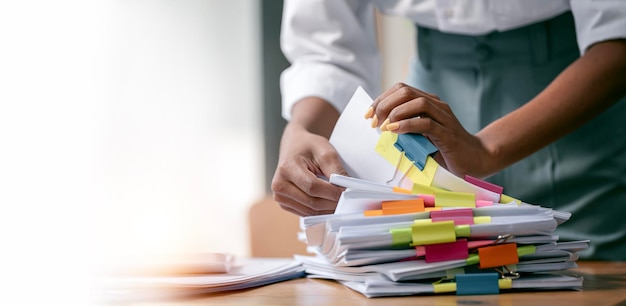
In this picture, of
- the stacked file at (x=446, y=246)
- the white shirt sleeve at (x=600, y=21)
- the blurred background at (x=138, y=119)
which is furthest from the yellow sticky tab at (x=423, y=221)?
the blurred background at (x=138, y=119)

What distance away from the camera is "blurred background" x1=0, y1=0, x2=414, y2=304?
2.53m

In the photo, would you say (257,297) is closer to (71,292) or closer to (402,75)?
(71,292)

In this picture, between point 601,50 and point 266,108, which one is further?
point 266,108

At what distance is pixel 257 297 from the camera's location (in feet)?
2.69

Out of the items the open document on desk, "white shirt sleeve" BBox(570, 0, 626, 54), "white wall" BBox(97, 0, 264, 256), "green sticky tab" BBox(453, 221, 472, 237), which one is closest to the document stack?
"green sticky tab" BBox(453, 221, 472, 237)

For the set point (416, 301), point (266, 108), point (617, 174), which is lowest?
point (416, 301)

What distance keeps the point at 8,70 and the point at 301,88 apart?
5.04 feet

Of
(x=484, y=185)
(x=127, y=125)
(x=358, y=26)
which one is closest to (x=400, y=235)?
(x=484, y=185)

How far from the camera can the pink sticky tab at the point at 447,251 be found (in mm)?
767

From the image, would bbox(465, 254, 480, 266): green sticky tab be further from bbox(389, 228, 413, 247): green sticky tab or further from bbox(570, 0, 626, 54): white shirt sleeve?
bbox(570, 0, 626, 54): white shirt sleeve

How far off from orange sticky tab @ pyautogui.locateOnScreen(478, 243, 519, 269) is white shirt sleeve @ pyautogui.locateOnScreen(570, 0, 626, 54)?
49 cm

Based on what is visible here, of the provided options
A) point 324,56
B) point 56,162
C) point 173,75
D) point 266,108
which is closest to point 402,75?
point 266,108

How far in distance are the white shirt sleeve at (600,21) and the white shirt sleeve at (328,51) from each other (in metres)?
0.39

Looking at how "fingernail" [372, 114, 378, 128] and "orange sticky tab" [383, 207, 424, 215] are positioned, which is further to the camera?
"fingernail" [372, 114, 378, 128]
